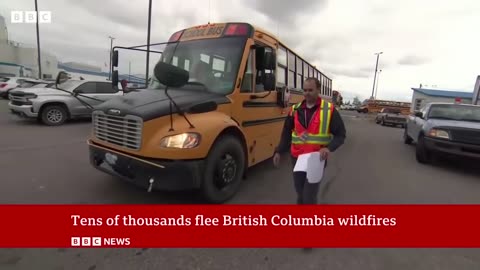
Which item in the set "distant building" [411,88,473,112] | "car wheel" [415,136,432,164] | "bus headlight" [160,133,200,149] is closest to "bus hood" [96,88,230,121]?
"bus headlight" [160,133,200,149]

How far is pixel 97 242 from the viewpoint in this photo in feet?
9.31

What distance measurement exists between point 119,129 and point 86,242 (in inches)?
55.2

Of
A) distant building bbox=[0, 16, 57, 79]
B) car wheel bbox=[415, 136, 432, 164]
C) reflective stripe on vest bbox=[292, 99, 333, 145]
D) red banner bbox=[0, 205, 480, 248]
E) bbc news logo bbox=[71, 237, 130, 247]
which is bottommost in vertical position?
bbc news logo bbox=[71, 237, 130, 247]

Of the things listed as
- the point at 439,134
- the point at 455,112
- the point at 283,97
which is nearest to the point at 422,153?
the point at 439,134

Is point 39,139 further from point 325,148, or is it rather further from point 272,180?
point 325,148

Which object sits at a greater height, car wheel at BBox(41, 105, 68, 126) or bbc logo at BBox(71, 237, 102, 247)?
car wheel at BBox(41, 105, 68, 126)

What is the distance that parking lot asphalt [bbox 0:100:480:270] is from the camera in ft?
8.65

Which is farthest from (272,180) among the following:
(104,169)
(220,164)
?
(104,169)

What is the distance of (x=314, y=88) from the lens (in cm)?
281

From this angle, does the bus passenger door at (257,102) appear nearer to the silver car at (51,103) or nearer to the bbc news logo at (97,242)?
the bbc news logo at (97,242)

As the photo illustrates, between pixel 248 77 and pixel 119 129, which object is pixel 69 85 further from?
pixel 248 77

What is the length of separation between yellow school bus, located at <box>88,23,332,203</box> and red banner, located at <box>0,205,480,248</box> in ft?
1.37

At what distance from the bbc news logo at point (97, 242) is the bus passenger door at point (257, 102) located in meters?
2.27
